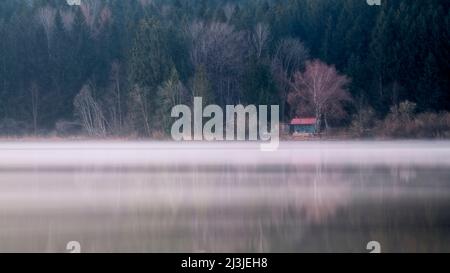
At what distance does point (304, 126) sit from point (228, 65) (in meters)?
9.28

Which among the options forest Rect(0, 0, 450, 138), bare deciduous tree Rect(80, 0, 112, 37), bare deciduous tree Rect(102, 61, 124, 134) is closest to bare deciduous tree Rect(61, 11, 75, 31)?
forest Rect(0, 0, 450, 138)

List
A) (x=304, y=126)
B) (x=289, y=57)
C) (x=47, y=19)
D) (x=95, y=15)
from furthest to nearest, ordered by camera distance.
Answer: (x=95, y=15) < (x=47, y=19) < (x=289, y=57) < (x=304, y=126)

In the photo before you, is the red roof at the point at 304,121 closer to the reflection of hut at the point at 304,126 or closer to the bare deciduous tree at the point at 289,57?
the reflection of hut at the point at 304,126

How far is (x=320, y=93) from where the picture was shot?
5969 centimetres

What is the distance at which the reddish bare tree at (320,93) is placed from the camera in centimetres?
5925

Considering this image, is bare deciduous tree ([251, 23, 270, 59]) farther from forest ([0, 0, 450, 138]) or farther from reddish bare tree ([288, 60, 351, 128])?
reddish bare tree ([288, 60, 351, 128])

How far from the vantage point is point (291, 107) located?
6172 centimetres

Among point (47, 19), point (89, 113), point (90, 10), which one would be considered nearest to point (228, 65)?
point (89, 113)

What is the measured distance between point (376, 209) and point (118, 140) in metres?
44.7

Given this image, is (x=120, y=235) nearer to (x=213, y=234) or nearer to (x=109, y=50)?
(x=213, y=234)

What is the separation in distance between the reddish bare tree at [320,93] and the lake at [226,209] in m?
31.5

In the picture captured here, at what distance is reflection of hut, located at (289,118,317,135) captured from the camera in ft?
189

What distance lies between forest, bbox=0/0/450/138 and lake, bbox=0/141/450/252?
31534 mm

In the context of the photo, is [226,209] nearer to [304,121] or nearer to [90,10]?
[304,121]
